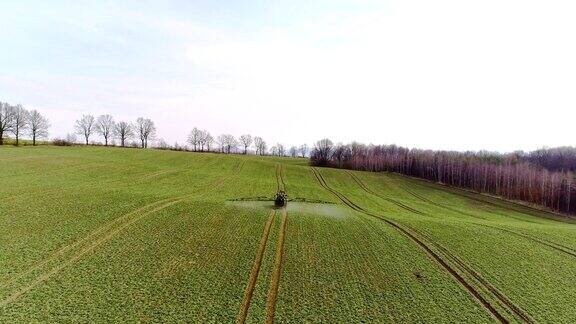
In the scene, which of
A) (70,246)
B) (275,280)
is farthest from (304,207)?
(70,246)

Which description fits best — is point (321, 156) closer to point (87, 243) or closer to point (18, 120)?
point (18, 120)

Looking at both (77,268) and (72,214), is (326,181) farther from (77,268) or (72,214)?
(77,268)

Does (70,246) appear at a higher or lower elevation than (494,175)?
lower

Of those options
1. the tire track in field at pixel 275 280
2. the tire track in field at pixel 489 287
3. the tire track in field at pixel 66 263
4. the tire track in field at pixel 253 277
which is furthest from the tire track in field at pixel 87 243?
the tire track in field at pixel 489 287

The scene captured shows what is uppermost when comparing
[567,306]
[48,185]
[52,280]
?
[48,185]

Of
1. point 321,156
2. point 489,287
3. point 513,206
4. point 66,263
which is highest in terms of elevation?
point 321,156

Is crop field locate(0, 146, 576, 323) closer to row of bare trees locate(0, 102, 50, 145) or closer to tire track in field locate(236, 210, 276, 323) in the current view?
tire track in field locate(236, 210, 276, 323)

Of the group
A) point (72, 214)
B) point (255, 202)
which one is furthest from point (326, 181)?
point (72, 214)
